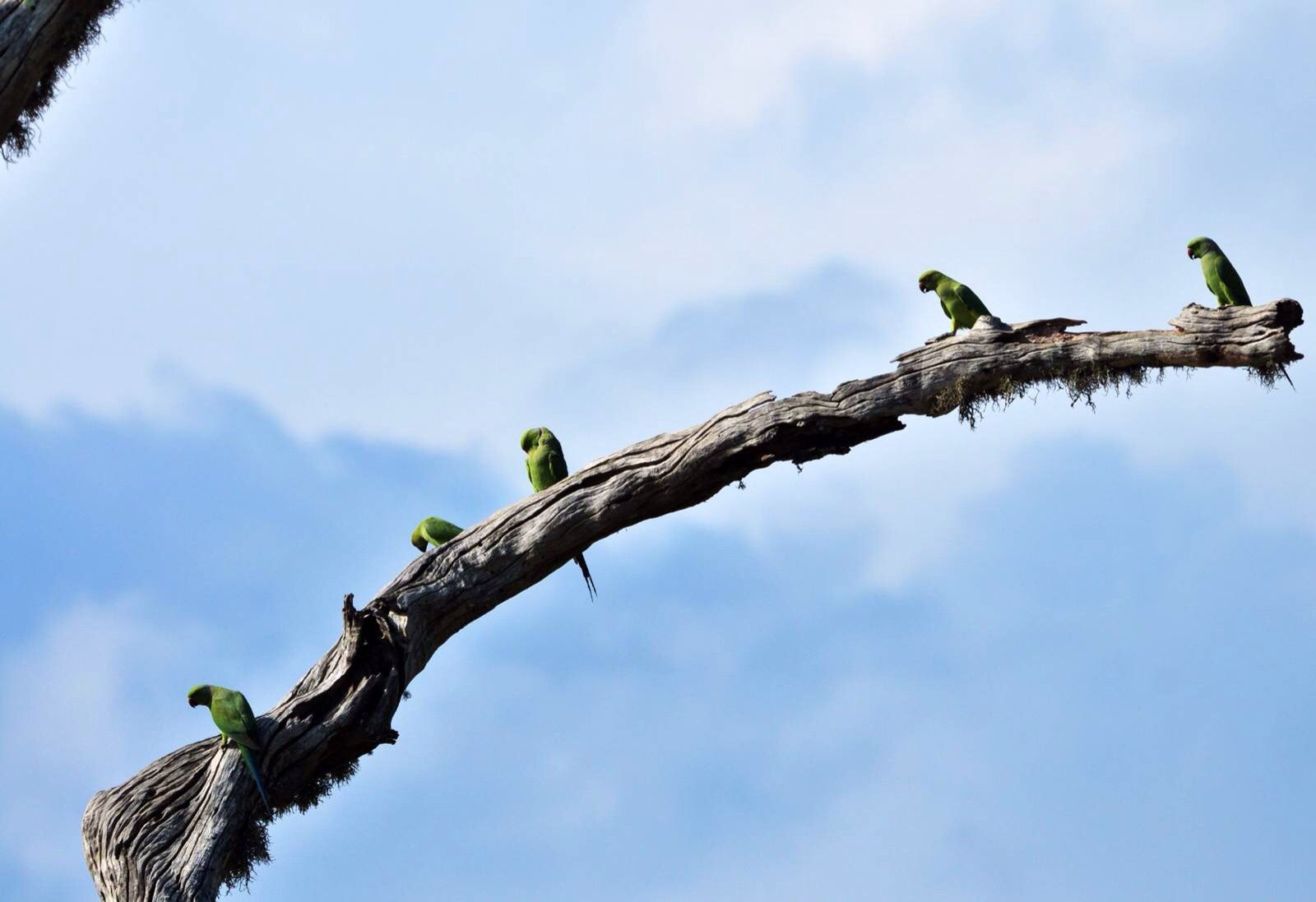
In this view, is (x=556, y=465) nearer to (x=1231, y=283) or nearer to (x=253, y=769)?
(x=253, y=769)

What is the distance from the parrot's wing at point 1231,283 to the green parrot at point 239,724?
693 cm

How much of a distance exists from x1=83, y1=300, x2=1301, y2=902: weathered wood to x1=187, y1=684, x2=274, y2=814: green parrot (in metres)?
0.07

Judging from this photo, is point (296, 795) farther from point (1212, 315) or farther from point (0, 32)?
point (1212, 315)

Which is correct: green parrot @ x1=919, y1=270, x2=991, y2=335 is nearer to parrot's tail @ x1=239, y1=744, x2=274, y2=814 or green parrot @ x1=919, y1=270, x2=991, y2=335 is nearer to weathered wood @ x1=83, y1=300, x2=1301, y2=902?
weathered wood @ x1=83, y1=300, x2=1301, y2=902

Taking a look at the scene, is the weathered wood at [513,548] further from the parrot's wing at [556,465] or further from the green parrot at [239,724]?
the parrot's wing at [556,465]

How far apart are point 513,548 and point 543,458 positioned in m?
1.29

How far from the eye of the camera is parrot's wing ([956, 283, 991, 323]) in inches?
386

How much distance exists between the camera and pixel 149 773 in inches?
357

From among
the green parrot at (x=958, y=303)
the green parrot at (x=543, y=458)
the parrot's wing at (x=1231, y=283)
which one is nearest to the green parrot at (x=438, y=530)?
the green parrot at (x=543, y=458)

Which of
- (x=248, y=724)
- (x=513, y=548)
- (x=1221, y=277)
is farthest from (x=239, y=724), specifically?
(x=1221, y=277)

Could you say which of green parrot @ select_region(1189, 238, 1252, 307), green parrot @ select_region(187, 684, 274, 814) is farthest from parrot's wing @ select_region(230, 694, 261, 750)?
green parrot @ select_region(1189, 238, 1252, 307)

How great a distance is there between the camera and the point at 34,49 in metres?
10.1

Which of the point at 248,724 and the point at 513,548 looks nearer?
the point at 248,724

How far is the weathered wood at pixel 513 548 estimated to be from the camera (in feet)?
28.9
